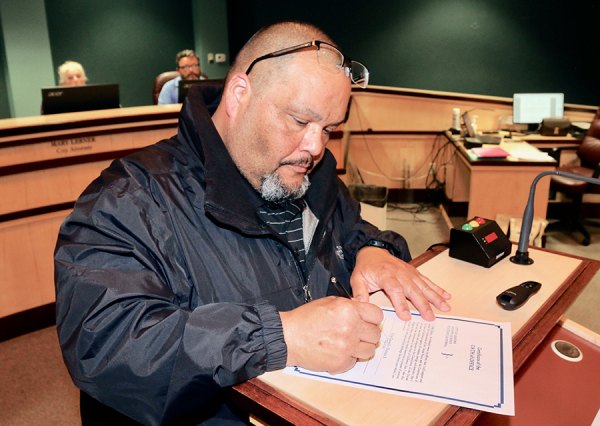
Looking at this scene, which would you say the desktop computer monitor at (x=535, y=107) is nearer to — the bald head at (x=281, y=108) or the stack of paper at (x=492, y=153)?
the stack of paper at (x=492, y=153)

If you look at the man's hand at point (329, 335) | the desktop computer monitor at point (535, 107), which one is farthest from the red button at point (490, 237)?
the desktop computer monitor at point (535, 107)

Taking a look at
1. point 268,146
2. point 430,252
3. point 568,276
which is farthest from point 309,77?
point 568,276

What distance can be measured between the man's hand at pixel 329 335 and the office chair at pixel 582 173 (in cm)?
360

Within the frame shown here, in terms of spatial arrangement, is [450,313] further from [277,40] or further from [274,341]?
[277,40]

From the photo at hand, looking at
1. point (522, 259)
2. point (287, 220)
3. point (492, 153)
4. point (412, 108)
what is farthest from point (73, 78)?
point (522, 259)

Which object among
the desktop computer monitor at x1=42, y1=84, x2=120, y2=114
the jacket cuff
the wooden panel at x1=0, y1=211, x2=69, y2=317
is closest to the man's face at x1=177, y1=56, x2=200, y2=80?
the desktop computer monitor at x1=42, y1=84, x2=120, y2=114

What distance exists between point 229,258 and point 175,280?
0.15 meters

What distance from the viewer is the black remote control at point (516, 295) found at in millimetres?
1278

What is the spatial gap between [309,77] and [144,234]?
533 mm

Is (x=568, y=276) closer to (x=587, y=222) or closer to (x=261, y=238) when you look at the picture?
(x=261, y=238)

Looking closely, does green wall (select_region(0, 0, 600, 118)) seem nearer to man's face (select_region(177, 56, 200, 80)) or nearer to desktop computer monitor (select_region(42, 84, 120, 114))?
man's face (select_region(177, 56, 200, 80))

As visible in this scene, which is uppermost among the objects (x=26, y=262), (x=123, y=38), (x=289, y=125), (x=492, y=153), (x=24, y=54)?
(x=123, y=38)

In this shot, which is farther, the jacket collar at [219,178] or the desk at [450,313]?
the jacket collar at [219,178]

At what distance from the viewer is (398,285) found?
1342mm
